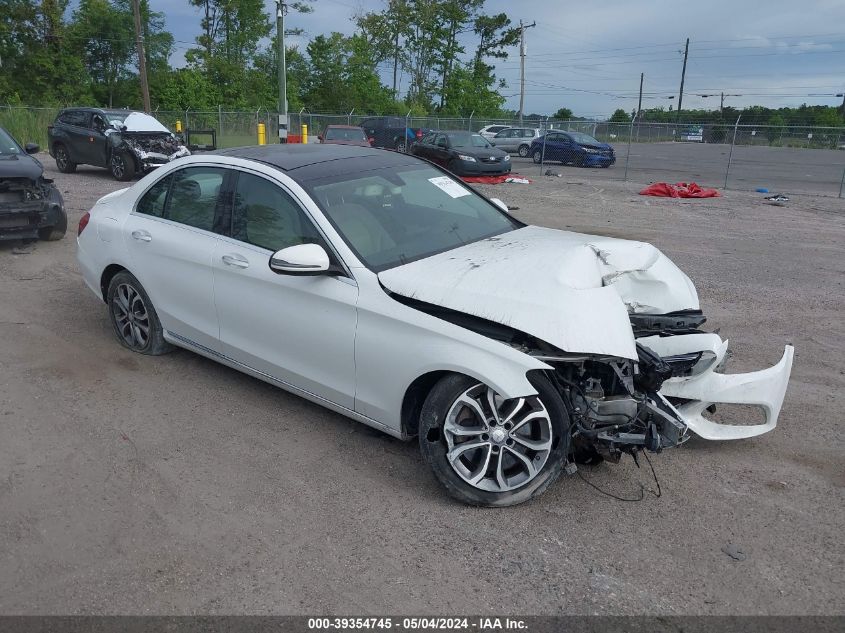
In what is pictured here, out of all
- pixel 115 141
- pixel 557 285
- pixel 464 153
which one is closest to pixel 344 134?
pixel 464 153

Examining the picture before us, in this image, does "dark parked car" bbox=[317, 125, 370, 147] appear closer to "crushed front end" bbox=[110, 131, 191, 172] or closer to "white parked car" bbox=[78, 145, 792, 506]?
"crushed front end" bbox=[110, 131, 191, 172]

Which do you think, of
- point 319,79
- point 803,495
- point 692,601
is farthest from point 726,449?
point 319,79

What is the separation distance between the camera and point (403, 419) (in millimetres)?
3738

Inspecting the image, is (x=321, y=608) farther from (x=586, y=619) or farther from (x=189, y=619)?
(x=586, y=619)

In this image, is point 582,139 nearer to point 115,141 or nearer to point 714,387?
point 115,141

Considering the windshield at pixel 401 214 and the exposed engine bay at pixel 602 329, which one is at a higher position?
the windshield at pixel 401 214

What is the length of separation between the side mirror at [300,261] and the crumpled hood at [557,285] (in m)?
0.35

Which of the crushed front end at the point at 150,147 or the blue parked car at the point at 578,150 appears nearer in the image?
the crushed front end at the point at 150,147

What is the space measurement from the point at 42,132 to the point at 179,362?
1105 inches

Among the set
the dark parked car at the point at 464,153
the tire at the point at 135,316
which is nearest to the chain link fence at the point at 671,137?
the dark parked car at the point at 464,153

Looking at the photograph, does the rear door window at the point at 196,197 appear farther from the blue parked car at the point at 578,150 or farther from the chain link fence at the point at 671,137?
the blue parked car at the point at 578,150

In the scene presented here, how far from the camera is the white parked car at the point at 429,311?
338cm

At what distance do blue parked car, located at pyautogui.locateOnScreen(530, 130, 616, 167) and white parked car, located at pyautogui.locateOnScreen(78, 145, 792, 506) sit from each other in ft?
76.6

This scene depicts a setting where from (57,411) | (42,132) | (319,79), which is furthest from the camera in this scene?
(319,79)
